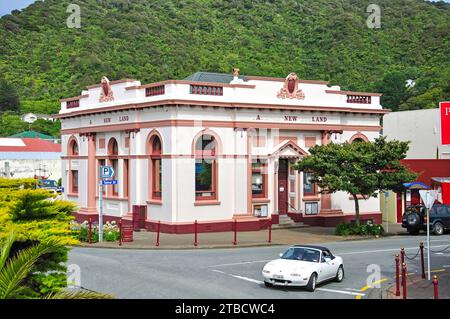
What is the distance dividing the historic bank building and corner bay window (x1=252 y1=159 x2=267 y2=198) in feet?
0.18

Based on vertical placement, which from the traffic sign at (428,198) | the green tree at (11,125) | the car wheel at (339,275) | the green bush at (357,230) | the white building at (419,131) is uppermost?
the green tree at (11,125)

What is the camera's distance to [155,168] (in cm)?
3462

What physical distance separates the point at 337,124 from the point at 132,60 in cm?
6744

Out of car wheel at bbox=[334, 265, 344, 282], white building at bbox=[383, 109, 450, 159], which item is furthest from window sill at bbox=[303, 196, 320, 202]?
car wheel at bbox=[334, 265, 344, 282]

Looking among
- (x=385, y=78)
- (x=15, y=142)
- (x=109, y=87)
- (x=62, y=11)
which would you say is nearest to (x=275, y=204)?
(x=109, y=87)

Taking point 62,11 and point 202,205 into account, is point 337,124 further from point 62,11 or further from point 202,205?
point 62,11

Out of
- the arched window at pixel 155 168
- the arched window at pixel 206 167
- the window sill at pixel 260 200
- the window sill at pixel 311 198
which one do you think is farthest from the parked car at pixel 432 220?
the arched window at pixel 155 168

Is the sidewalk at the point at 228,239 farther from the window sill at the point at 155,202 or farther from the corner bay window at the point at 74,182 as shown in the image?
the corner bay window at the point at 74,182

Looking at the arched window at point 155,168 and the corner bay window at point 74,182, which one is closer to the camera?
the arched window at point 155,168

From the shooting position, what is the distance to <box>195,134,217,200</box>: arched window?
33719 mm

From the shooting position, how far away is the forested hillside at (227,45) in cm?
9256

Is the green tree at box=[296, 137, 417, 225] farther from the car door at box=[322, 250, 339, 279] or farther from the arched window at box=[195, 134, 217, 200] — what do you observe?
the car door at box=[322, 250, 339, 279]

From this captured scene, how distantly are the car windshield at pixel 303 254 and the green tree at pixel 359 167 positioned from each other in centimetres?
1262

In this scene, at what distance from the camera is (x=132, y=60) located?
101 meters
